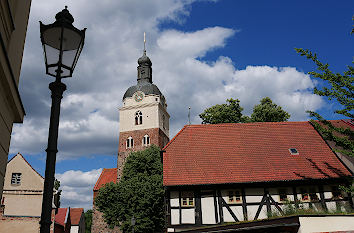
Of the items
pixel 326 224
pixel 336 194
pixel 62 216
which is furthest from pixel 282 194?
pixel 62 216

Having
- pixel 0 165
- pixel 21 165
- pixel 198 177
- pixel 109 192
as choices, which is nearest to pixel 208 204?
pixel 198 177

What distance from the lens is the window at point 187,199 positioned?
16192 mm

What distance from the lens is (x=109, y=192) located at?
25.1 meters

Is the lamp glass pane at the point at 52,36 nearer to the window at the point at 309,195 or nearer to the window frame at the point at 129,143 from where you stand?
the window at the point at 309,195

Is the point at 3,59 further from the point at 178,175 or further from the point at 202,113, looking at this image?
the point at 202,113

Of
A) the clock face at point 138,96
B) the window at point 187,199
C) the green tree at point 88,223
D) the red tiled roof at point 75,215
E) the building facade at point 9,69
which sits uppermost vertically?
the clock face at point 138,96

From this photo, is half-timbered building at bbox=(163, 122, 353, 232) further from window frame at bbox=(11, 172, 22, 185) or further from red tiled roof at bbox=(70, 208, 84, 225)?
red tiled roof at bbox=(70, 208, 84, 225)

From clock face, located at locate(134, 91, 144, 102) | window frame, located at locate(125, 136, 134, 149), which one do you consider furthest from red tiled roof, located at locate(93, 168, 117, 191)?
clock face, located at locate(134, 91, 144, 102)

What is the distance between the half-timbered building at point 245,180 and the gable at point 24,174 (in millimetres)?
11538

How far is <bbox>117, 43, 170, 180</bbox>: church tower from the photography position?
4075cm

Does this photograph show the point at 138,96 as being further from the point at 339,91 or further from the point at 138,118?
the point at 339,91

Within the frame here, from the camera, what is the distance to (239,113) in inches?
1252

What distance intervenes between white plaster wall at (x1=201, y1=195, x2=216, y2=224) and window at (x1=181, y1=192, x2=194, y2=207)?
1.95ft

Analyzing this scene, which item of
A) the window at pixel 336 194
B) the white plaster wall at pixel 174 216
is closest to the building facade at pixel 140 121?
the white plaster wall at pixel 174 216
